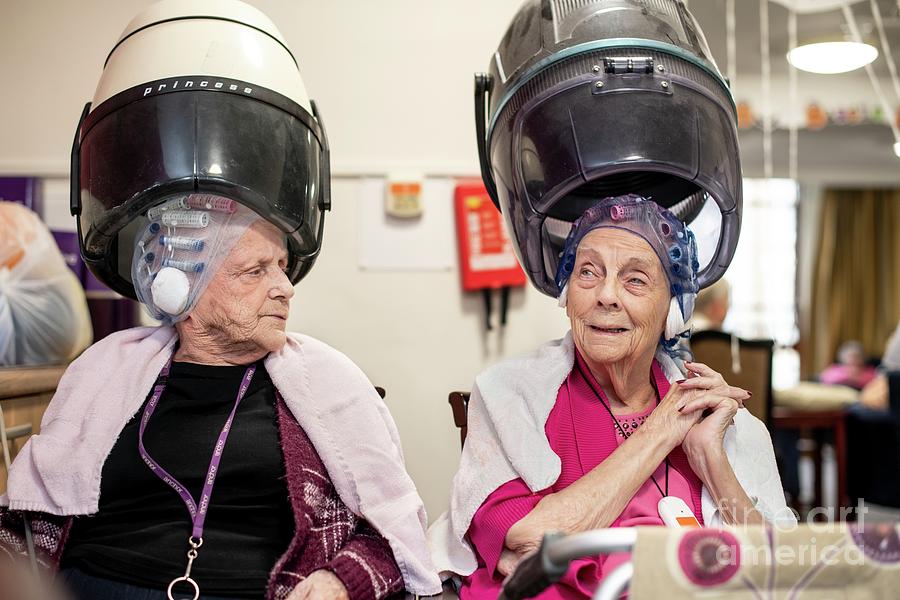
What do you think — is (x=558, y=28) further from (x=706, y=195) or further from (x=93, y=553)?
(x=93, y=553)

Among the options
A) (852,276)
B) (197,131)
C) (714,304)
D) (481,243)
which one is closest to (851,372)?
(852,276)

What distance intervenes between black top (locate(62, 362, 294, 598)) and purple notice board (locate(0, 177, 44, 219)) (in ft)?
3.63

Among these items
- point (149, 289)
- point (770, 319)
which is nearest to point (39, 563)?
point (149, 289)

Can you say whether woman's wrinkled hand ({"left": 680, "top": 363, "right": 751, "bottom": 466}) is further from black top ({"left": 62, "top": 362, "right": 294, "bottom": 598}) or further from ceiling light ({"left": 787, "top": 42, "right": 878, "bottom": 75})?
ceiling light ({"left": 787, "top": 42, "right": 878, "bottom": 75})

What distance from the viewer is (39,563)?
1416mm

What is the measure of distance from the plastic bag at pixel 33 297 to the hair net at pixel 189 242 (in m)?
0.74

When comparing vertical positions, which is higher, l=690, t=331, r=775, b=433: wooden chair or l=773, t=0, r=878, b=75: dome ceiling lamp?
l=773, t=0, r=878, b=75: dome ceiling lamp

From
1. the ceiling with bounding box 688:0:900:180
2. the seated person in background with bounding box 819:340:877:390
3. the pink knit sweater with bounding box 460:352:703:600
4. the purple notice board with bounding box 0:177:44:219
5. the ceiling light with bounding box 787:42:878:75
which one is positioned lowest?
the seated person in background with bounding box 819:340:877:390

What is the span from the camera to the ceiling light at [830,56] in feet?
11.3

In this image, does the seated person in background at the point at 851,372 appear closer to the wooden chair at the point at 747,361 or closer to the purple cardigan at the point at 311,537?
the wooden chair at the point at 747,361

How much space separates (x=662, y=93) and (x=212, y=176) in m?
0.74

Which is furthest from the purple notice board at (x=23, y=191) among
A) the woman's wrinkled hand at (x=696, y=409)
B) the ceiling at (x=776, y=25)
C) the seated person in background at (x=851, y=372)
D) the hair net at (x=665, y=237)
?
the seated person in background at (x=851, y=372)

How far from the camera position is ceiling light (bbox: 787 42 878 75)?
343cm

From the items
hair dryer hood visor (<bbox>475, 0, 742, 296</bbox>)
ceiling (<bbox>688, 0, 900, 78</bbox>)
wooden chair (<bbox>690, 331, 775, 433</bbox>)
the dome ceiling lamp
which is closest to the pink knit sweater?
hair dryer hood visor (<bbox>475, 0, 742, 296</bbox>)
